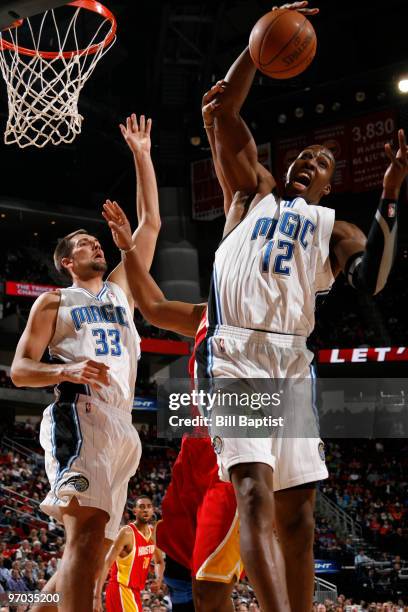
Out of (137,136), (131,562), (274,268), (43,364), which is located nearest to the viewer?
(274,268)

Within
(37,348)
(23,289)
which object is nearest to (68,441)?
(37,348)

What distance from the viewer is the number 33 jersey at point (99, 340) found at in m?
4.43

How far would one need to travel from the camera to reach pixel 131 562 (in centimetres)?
749

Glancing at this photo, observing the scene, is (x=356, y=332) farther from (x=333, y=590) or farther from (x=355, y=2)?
(x=333, y=590)

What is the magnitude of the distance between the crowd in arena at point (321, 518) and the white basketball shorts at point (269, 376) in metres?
5.58

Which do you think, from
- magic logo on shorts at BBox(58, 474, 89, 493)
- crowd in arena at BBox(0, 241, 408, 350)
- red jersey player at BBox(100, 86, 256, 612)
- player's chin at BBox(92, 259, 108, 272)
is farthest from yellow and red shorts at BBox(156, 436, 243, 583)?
crowd in arena at BBox(0, 241, 408, 350)

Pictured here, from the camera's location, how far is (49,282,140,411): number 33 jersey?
4.43 m

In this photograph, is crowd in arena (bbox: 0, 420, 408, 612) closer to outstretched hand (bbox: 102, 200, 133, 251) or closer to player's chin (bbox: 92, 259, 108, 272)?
player's chin (bbox: 92, 259, 108, 272)

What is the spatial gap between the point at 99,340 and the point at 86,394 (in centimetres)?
32

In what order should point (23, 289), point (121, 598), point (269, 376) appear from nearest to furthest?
point (269, 376)
point (121, 598)
point (23, 289)

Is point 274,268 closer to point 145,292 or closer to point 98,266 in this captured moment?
point 145,292

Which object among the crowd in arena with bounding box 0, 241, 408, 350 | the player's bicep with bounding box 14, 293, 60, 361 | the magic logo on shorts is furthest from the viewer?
the crowd in arena with bounding box 0, 241, 408, 350

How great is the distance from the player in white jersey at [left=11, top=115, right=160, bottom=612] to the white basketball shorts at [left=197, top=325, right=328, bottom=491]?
843 millimetres

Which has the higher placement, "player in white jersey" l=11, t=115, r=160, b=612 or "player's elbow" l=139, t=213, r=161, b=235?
"player's elbow" l=139, t=213, r=161, b=235
